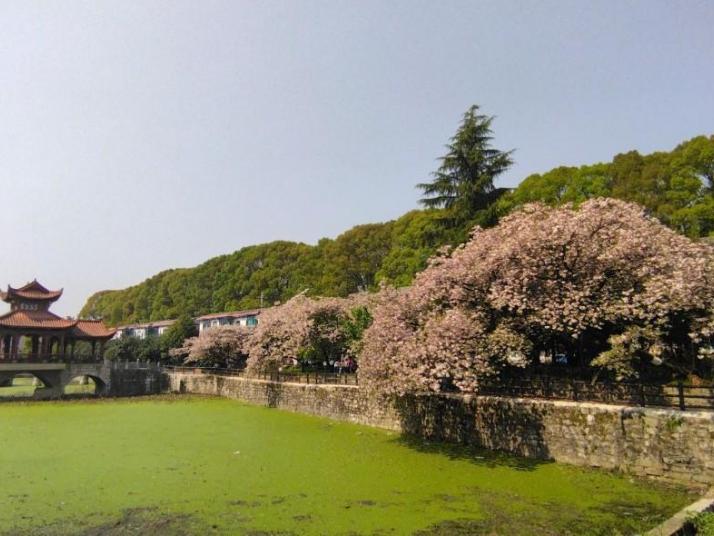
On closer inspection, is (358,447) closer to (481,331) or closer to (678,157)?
(481,331)

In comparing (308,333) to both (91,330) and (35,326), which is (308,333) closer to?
(35,326)

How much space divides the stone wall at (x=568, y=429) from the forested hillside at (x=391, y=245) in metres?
10.1

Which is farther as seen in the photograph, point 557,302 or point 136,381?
point 136,381

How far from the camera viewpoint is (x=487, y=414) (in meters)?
14.8

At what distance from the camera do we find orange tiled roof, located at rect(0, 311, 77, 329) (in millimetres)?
34875

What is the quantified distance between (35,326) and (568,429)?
1419 inches

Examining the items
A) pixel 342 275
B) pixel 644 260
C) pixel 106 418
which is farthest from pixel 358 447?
pixel 342 275

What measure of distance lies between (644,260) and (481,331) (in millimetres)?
4857

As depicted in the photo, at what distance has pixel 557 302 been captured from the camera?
46.2ft

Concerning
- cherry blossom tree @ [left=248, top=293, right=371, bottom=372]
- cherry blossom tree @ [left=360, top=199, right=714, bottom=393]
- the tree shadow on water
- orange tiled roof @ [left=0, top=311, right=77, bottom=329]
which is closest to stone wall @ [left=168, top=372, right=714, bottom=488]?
the tree shadow on water

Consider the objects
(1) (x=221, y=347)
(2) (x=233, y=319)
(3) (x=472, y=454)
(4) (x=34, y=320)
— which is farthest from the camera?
(2) (x=233, y=319)

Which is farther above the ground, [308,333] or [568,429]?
[308,333]

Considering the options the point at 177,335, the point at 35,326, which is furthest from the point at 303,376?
the point at 177,335

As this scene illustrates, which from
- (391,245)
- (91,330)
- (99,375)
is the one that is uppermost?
(391,245)
